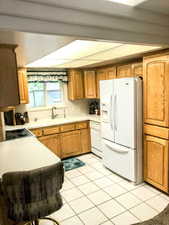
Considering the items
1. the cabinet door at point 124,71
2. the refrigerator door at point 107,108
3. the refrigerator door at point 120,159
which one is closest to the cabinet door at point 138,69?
the cabinet door at point 124,71

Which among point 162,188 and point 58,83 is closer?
point 162,188

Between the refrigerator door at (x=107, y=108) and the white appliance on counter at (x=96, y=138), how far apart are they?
1.67 ft

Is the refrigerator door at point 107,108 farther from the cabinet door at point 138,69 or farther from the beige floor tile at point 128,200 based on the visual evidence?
the beige floor tile at point 128,200

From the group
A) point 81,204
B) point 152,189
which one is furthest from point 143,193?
point 81,204

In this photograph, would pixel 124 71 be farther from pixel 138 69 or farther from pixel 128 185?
pixel 128 185

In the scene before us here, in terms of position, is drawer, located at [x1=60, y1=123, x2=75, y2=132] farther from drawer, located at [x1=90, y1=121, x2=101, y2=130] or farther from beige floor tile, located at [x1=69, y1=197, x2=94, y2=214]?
beige floor tile, located at [x1=69, y1=197, x2=94, y2=214]

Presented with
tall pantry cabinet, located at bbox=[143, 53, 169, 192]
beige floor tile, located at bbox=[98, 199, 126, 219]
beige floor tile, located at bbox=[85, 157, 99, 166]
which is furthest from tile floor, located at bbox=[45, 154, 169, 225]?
beige floor tile, located at bbox=[85, 157, 99, 166]

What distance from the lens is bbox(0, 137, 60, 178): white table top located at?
6.17 ft

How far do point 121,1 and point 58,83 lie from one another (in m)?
3.41

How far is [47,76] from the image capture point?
4355mm

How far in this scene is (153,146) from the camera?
278 centimetres

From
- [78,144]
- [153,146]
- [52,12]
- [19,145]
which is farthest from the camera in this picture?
[78,144]

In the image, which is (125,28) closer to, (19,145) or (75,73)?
(19,145)

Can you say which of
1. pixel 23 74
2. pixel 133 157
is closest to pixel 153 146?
pixel 133 157
